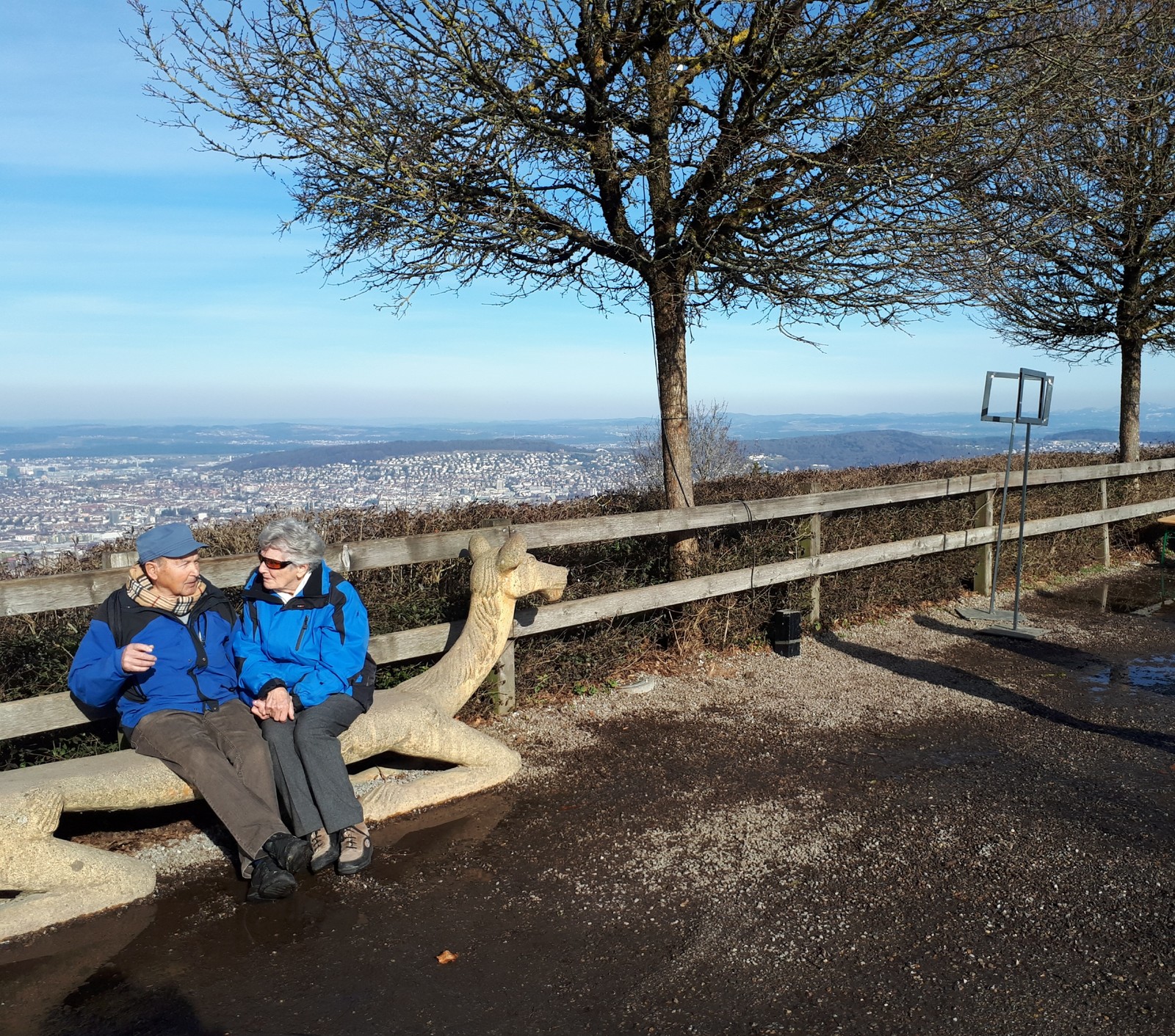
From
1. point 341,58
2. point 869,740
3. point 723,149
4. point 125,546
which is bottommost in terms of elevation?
point 869,740

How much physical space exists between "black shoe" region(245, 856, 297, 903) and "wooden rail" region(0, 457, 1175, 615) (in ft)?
4.80

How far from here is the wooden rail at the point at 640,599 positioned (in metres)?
3.98

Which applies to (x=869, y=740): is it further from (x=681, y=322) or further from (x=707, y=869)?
(x=681, y=322)

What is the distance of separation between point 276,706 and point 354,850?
0.68 meters

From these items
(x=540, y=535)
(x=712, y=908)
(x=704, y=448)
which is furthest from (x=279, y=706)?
(x=704, y=448)

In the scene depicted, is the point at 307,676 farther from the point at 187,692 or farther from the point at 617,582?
the point at 617,582

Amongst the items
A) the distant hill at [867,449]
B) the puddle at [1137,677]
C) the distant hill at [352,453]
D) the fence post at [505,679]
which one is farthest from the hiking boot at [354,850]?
the distant hill at [867,449]

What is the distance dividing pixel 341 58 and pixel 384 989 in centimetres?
515

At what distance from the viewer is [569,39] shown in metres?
5.95

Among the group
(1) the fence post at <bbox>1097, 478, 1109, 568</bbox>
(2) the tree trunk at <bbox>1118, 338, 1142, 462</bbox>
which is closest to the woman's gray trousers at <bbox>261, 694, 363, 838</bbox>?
(1) the fence post at <bbox>1097, 478, 1109, 568</bbox>

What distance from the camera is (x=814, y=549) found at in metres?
7.83

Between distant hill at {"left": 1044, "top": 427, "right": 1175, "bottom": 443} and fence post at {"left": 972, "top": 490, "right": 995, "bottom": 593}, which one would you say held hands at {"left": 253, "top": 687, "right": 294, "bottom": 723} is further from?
distant hill at {"left": 1044, "top": 427, "right": 1175, "bottom": 443}

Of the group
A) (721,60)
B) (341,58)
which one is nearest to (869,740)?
(721,60)

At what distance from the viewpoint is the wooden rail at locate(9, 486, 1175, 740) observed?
3984 mm
